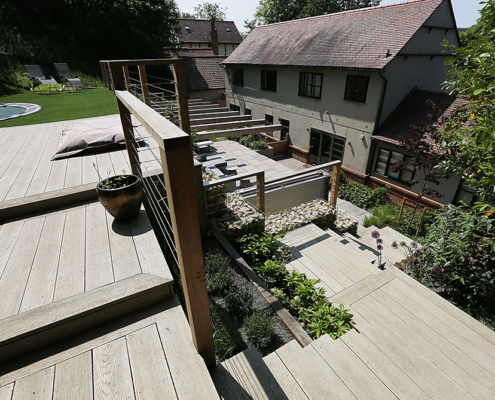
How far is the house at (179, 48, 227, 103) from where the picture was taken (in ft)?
70.5

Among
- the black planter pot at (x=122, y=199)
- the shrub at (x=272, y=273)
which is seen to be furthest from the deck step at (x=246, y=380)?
the black planter pot at (x=122, y=199)

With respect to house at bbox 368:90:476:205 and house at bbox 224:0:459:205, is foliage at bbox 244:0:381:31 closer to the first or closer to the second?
house at bbox 224:0:459:205

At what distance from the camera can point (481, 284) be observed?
369cm

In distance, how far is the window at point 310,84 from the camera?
1262cm

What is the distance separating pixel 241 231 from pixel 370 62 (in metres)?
8.82

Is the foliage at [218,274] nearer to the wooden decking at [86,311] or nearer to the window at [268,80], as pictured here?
the wooden decking at [86,311]

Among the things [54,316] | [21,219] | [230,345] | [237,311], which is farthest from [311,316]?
[21,219]

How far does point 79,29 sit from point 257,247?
Result: 2371 cm

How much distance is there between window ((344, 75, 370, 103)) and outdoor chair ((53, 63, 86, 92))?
524 inches

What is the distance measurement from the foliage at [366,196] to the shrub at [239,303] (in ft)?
28.4

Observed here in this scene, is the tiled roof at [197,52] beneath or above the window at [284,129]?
above

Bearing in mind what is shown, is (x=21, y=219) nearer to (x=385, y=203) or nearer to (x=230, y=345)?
(x=230, y=345)

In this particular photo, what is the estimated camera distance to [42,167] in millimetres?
A: 4148

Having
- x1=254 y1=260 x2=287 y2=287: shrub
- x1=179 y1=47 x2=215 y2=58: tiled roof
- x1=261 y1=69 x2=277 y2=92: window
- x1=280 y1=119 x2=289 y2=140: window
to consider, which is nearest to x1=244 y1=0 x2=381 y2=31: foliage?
x1=179 y1=47 x2=215 y2=58: tiled roof
